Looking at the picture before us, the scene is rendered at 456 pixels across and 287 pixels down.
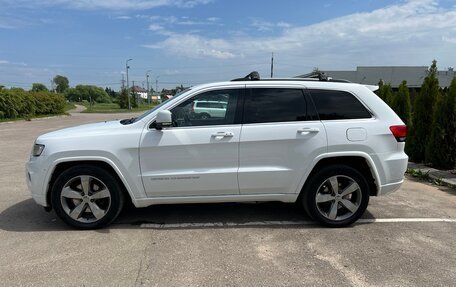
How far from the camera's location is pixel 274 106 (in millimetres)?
4738

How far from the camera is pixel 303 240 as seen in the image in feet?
14.5

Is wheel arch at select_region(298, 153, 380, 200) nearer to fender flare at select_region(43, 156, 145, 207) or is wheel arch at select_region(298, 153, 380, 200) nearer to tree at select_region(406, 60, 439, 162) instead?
fender flare at select_region(43, 156, 145, 207)

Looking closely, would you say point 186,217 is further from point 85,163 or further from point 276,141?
point 276,141

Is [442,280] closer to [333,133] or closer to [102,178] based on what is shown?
[333,133]

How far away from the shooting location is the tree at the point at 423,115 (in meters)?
9.24

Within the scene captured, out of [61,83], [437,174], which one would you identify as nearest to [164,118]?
[437,174]

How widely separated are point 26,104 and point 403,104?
30.4 m

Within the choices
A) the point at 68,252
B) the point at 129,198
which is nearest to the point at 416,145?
the point at 129,198

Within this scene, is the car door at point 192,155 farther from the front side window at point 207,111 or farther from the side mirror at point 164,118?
the side mirror at point 164,118

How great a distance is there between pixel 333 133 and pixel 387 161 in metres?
0.77

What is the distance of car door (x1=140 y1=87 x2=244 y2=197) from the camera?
456cm

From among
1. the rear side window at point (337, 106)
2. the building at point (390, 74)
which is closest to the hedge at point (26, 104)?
the rear side window at point (337, 106)

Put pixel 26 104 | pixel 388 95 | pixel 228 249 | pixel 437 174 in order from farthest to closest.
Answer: pixel 26 104 → pixel 388 95 → pixel 437 174 → pixel 228 249

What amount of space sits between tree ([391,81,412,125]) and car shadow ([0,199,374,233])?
6088 mm
